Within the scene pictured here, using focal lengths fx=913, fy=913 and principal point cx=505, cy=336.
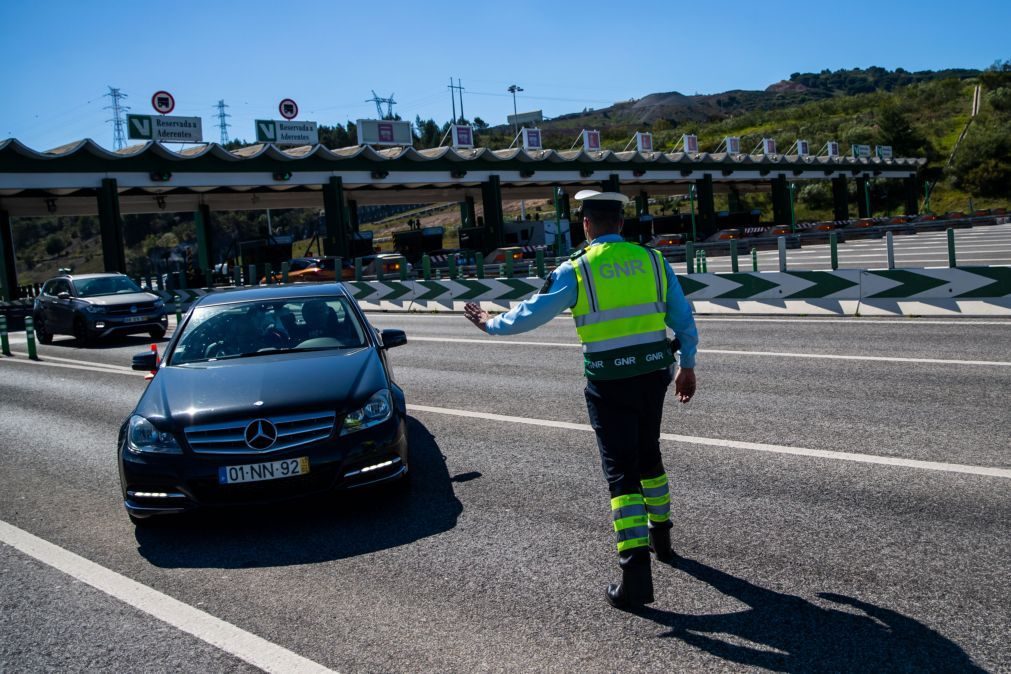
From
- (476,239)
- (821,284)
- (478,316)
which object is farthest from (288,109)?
(478,316)

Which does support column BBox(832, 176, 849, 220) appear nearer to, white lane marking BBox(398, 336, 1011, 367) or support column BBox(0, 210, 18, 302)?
support column BBox(0, 210, 18, 302)

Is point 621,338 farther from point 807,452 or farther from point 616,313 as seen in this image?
point 807,452

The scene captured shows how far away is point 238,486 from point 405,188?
164ft

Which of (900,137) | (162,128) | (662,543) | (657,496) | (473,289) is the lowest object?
(662,543)

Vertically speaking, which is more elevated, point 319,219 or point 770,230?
point 319,219

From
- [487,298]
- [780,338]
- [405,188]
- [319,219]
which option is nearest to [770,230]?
[405,188]

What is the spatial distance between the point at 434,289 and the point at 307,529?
60.6ft

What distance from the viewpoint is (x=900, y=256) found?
3186 cm

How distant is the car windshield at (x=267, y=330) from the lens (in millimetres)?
6801

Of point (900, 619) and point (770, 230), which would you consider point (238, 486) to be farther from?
point (770, 230)

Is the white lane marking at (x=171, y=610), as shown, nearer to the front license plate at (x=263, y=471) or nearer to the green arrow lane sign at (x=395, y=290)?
the front license plate at (x=263, y=471)

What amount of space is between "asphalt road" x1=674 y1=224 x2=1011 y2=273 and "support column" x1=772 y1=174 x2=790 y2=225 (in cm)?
2237

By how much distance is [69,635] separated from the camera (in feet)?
13.8

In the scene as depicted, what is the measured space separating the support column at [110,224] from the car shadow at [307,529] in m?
33.8
